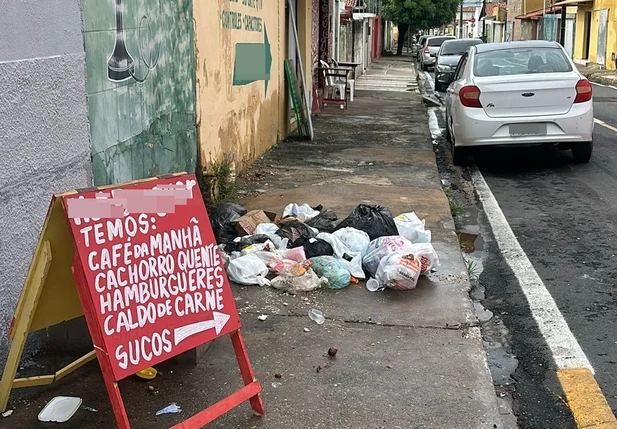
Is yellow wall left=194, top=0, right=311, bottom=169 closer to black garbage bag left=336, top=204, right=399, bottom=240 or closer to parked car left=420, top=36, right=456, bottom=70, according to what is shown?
black garbage bag left=336, top=204, right=399, bottom=240

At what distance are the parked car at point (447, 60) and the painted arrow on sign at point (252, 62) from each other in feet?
39.9

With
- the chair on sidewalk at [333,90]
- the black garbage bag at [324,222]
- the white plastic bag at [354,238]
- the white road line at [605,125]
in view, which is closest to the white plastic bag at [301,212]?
the black garbage bag at [324,222]

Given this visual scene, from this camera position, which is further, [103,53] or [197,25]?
[197,25]

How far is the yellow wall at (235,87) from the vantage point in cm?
749

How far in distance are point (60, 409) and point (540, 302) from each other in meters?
3.26

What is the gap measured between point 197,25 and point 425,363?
172 inches

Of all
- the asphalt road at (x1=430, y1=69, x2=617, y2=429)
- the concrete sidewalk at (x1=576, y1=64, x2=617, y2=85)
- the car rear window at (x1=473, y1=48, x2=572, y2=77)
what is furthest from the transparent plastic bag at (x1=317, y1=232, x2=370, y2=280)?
the concrete sidewalk at (x1=576, y1=64, x2=617, y2=85)

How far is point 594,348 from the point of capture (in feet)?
14.6

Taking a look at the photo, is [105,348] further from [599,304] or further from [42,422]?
[599,304]

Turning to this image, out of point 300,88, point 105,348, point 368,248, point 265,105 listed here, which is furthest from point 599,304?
point 300,88

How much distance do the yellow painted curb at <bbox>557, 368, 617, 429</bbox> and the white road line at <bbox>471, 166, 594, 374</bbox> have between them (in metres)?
0.10

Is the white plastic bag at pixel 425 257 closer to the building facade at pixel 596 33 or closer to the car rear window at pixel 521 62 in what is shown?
the car rear window at pixel 521 62

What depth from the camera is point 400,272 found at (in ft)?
17.1

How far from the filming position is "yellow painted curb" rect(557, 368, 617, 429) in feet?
11.8
